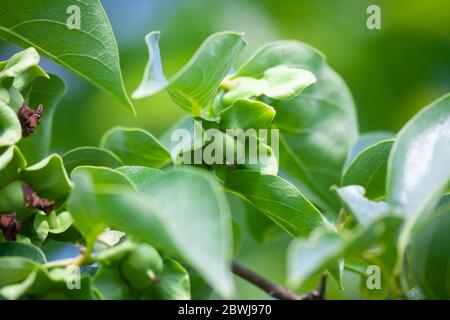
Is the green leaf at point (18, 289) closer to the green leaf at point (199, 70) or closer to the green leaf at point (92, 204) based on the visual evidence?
the green leaf at point (92, 204)

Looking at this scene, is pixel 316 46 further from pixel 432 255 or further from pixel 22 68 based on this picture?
pixel 432 255

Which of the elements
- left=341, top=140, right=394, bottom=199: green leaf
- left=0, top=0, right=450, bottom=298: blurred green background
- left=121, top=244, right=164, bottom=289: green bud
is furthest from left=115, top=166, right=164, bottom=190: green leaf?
left=0, top=0, right=450, bottom=298: blurred green background

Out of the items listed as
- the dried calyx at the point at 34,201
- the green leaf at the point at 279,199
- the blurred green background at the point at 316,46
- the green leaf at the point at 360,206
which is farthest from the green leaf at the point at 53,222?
the blurred green background at the point at 316,46

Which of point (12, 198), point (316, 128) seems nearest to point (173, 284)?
point (12, 198)

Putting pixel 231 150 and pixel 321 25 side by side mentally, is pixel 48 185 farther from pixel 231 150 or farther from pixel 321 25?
pixel 321 25

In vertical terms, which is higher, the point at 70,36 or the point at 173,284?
the point at 70,36

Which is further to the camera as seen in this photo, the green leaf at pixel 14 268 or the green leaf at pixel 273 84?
the green leaf at pixel 273 84
